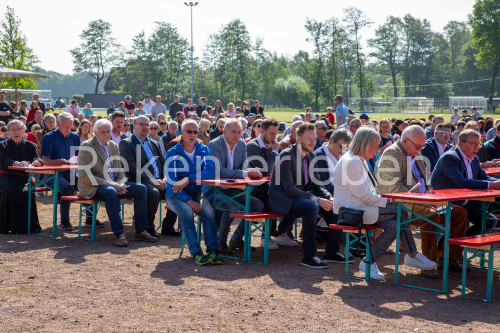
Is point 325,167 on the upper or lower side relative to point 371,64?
lower

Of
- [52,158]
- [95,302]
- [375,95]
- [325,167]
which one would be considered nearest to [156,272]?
[95,302]

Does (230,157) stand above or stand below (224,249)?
above

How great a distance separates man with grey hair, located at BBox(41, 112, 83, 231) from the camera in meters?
8.13

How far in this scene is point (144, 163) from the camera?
794cm

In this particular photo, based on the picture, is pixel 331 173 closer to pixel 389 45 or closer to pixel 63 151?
pixel 63 151

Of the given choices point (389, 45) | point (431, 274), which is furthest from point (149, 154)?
point (389, 45)

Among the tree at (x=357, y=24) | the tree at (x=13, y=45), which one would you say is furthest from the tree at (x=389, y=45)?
the tree at (x=13, y=45)

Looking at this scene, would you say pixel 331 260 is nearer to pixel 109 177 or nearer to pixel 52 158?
pixel 109 177

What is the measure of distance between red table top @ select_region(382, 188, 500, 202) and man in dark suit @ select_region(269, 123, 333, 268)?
1.14m

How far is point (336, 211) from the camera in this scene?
5.96 m

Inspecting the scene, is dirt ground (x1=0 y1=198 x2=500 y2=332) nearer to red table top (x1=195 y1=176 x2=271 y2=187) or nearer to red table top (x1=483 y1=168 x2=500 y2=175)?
red table top (x1=195 y1=176 x2=271 y2=187)

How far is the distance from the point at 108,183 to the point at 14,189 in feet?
4.96

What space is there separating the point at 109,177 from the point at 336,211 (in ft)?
10.6

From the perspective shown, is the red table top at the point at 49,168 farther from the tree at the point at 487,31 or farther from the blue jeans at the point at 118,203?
the tree at the point at 487,31
